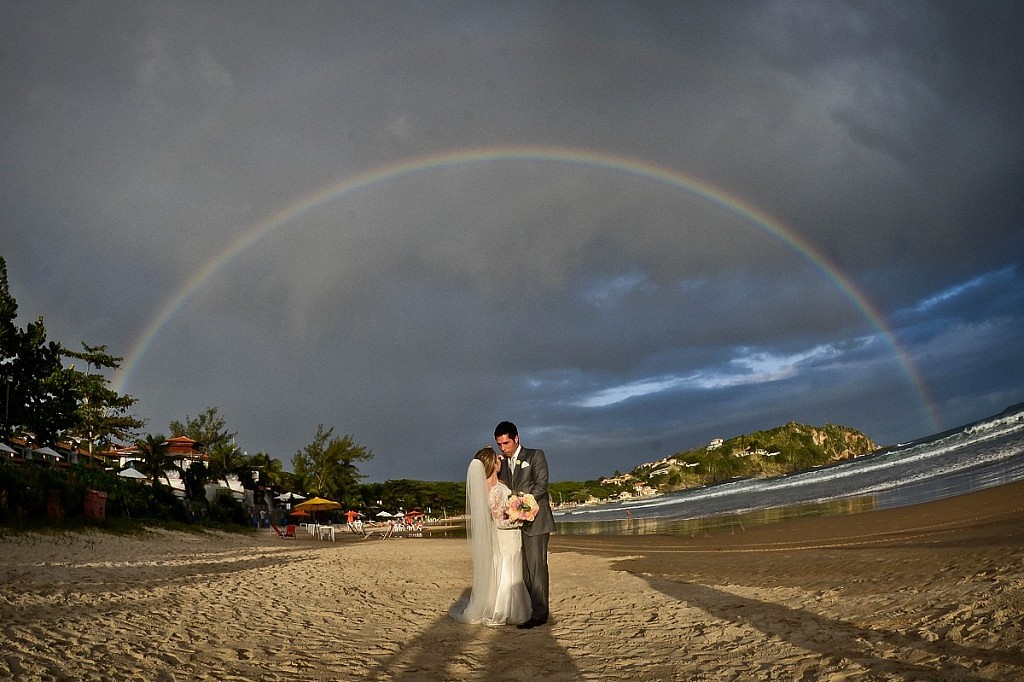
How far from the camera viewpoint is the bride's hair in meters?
8.12

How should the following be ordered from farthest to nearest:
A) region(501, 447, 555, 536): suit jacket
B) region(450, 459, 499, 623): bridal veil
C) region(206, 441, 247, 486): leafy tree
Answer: region(206, 441, 247, 486): leafy tree < region(450, 459, 499, 623): bridal veil < region(501, 447, 555, 536): suit jacket

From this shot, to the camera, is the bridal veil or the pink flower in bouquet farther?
the bridal veil

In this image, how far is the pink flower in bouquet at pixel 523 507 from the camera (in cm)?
762

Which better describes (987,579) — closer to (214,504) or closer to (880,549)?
(880,549)

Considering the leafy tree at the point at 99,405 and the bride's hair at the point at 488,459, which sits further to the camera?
the leafy tree at the point at 99,405

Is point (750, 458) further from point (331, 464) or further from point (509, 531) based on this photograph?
point (509, 531)

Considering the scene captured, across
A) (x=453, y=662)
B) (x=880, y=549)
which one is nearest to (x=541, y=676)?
(x=453, y=662)

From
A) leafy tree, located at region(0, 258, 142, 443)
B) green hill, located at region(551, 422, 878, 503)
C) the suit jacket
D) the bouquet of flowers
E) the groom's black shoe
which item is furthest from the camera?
green hill, located at region(551, 422, 878, 503)

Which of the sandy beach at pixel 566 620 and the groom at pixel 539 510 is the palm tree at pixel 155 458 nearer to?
the sandy beach at pixel 566 620

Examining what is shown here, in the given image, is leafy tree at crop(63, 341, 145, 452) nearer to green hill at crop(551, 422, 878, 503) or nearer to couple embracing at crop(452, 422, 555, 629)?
couple embracing at crop(452, 422, 555, 629)

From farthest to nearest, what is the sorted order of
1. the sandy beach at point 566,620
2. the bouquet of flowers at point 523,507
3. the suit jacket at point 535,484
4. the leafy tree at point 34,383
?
the leafy tree at point 34,383 → the suit jacket at point 535,484 → the bouquet of flowers at point 523,507 → the sandy beach at point 566,620

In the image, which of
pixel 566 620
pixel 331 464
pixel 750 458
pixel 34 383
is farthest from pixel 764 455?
pixel 566 620

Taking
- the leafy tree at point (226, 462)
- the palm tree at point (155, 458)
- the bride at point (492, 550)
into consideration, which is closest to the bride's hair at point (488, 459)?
the bride at point (492, 550)

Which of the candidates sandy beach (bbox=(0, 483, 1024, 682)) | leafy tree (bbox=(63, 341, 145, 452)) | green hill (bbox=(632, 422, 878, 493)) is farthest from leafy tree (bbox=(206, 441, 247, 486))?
green hill (bbox=(632, 422, 878, 493))
